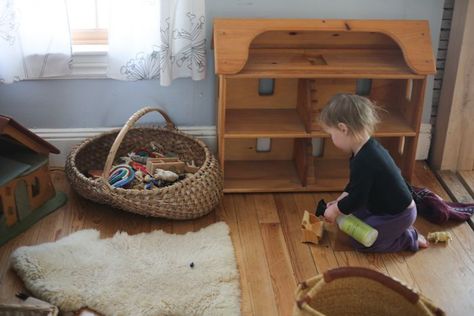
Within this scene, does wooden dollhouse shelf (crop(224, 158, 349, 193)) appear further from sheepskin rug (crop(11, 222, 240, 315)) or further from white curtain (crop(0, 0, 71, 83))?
white curtain (crop(0, 0, 71, 83))

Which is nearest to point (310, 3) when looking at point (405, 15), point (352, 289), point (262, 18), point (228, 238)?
point (262, 18)

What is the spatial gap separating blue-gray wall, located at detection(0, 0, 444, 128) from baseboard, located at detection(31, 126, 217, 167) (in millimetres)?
21

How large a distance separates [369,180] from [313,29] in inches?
24.4

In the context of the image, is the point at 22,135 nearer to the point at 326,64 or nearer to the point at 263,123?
the point at 263,123

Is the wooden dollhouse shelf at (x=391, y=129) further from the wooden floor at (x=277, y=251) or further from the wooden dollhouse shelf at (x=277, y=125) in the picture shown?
the wooden floor at (x=277, y=251)

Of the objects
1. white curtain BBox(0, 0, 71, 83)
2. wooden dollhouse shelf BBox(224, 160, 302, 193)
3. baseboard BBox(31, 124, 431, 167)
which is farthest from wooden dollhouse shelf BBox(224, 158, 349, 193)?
white curtain BBox(0, 0, 71, 83)

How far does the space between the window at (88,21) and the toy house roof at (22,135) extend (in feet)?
1.44

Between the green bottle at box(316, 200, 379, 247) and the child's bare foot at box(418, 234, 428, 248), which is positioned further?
the child's bare foot at box(418, 234, 428, 248)

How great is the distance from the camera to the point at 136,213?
245 centimetres

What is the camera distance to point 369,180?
222 centimetres

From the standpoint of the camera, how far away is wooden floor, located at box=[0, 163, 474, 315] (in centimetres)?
213

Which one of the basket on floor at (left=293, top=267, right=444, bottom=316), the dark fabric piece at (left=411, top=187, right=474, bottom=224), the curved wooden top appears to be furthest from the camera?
the dark fabric piece at (left=411, top=187, right=474, bottom=224)

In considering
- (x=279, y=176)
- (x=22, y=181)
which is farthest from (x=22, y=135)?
(x=279, y=176)

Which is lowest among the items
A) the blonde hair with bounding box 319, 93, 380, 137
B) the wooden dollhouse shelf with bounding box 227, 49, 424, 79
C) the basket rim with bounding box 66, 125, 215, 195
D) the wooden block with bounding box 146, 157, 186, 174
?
the wooden block with bounding box 146, 157, 186, 174
